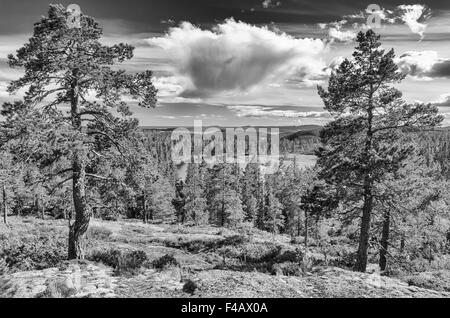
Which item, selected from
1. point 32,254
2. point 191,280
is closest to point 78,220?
point 32,254

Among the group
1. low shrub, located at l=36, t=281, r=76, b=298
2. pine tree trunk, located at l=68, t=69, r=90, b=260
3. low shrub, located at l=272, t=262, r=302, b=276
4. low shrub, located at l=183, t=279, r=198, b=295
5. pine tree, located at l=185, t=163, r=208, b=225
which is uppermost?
pine tree trunk, located at l=68, t=69, r=90, b=260

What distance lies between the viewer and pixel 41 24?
35.6 feet

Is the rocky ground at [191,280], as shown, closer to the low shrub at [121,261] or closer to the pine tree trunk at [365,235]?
the low shrub at [121,261]

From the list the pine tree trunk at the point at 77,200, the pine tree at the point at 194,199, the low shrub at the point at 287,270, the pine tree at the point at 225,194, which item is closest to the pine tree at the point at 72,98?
the pine tree trunk at the point at 77,200

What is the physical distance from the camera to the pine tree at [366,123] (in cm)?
1349

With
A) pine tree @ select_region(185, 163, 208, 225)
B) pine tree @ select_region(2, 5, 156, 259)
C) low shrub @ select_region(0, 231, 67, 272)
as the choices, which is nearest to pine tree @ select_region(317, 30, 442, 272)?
pine tree @ select_region(2, 5, 156, 259)

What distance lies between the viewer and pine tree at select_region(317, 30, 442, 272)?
44.3 feet

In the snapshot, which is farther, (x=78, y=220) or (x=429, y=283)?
(x=78, y=220)

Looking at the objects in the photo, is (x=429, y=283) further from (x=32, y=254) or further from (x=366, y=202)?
(x=32, y=254)

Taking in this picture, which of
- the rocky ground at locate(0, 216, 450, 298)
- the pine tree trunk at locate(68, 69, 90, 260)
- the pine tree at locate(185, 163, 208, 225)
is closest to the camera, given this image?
the rocky ground at locate(0, 216, 450, 298)

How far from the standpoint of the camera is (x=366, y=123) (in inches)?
569

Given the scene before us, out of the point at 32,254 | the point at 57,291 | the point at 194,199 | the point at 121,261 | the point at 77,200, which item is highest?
the point at 77,200

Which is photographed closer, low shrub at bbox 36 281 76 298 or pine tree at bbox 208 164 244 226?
low shrub at bbox 36 281 76 298

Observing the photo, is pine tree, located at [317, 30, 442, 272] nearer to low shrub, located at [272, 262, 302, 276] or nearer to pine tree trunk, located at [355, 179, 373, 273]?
pine tree trunk, located at [355, 179, 373, 273]
